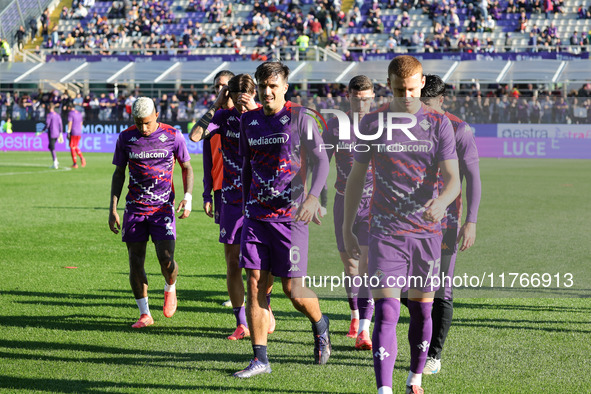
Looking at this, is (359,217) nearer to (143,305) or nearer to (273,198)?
(273,198)

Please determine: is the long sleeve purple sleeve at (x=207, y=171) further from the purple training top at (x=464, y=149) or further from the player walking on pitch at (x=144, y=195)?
the purple training top at (x=464, y=149)

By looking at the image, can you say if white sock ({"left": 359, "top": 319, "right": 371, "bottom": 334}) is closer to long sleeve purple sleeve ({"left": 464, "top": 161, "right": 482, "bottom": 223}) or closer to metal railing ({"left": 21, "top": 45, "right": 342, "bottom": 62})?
long sleeve purple sleeve ({"left": 464, "top": 161, "right": 482, "bottom": 223})

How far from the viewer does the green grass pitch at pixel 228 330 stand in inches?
206

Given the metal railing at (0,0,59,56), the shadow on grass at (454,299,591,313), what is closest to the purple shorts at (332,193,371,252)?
the shadow on grass at (454,299,591,313)

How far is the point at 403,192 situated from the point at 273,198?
1.08 meters

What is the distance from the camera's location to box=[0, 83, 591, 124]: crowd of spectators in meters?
25.9

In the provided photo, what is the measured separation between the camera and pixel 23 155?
32438 mm

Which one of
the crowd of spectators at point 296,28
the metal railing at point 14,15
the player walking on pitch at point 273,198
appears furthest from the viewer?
the metal railing at point 14,15

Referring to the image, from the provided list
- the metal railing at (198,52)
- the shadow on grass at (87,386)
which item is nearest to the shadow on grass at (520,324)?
the shadow on grass at (87,386)

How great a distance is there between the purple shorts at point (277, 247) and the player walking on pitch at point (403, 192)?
2.76 ft

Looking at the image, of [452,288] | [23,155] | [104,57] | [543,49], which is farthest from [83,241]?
[104,57]

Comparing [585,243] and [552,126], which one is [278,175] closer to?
[585,243]

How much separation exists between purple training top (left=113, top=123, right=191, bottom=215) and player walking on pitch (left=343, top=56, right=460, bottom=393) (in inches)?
108

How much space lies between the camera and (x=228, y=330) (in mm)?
6723
